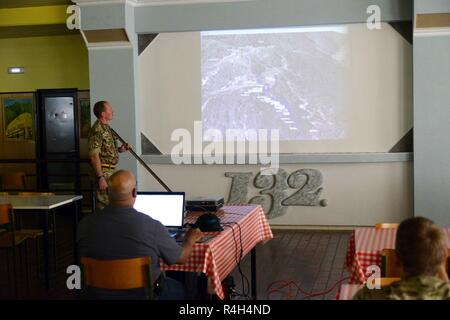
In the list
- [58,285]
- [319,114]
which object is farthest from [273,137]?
[58,285]

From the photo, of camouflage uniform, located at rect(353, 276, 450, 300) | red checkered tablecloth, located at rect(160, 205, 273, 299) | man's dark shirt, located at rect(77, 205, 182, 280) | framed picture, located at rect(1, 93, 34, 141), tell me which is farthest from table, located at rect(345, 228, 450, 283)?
framed picture, located at rect(1, 93, 34, 141)

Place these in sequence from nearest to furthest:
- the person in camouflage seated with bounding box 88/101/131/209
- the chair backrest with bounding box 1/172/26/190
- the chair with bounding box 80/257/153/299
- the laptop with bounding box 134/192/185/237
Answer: the chair with bounding box 80/257/153/299
the laptop with bounding box 134/192/185/237
the person in camouflage seated with bounding box 88/101/131/209
the chair backrest with bounding box 1/172/26/190

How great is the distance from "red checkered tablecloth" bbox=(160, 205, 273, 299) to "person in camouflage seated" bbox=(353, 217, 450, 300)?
1.48m

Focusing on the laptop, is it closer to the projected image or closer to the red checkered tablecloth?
the red checkered tablecloth

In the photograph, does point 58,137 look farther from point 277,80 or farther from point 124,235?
point 124,235

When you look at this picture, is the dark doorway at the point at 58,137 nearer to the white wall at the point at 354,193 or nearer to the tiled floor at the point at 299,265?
the white wall at the point at 354,193

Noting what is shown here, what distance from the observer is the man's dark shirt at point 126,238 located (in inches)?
126

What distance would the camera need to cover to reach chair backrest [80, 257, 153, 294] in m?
3.07

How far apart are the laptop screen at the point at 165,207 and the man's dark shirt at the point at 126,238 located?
0.76m

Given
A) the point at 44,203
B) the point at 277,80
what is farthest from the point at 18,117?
the point at 44,203

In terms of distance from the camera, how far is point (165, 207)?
13.4 feet

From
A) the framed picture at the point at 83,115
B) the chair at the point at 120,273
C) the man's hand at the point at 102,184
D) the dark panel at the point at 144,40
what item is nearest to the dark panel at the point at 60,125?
the framed picture at the point at 83,115
